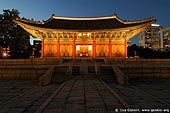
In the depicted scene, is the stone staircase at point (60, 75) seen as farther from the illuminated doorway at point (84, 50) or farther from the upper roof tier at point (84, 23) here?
the upper roof tier at point (84, 23)

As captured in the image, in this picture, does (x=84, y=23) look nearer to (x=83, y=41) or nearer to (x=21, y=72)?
(x=83, y=41)

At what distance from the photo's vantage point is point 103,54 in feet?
98.4

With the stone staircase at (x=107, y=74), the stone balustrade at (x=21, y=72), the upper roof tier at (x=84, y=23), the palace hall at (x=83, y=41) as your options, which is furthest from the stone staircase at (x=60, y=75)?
the upper roof tier at (x=84, y=23)

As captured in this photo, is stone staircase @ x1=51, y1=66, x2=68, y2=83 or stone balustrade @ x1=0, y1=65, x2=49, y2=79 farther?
stone balustrade @ x1=0, y1=65, x2=49, y2=79

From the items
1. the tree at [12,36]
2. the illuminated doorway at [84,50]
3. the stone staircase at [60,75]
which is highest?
the tree at [12,36]

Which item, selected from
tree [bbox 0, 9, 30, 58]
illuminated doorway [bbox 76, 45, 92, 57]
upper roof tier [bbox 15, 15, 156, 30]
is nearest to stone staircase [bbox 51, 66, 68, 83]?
illuminated doorway [bbox 76, 45, 92, 57]

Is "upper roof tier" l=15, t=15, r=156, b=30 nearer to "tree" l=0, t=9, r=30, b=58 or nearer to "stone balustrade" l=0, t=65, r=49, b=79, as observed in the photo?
"tree" l=0, t=9, r=30, b=58

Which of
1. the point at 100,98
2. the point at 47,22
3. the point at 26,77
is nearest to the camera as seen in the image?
the point at 100,98

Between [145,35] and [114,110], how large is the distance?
148981 millimetres

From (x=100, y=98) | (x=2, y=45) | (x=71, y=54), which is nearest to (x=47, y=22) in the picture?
(x=71, y=54)

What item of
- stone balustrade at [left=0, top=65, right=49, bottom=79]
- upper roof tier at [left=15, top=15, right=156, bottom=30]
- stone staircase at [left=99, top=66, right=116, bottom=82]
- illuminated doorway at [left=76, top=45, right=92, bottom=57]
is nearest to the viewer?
stone staircase at [left=99, top=66, right=116, bottom=82]

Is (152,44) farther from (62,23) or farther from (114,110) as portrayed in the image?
(114,110)

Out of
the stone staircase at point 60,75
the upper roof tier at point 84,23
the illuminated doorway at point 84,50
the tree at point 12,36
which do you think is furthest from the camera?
the tree at point 12,36

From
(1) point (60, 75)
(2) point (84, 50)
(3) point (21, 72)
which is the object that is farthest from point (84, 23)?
(1) point (60, 75)
